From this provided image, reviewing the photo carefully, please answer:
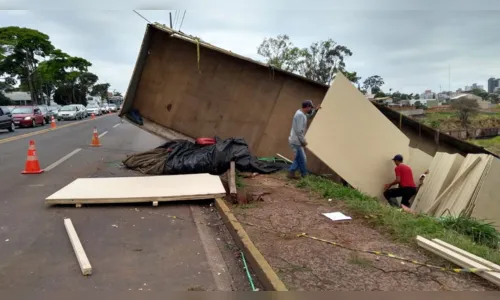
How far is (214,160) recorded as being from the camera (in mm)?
8172

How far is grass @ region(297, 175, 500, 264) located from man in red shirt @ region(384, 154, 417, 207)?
1.51 metres

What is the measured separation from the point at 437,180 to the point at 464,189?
76 cm

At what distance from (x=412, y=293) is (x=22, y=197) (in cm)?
637

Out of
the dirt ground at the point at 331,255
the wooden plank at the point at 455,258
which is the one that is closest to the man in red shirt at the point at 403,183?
the dirt ground at the point at 331,255

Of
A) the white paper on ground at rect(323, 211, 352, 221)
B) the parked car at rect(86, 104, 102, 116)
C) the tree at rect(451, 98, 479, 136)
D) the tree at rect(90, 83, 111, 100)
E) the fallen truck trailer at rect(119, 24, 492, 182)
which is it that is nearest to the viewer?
the white paper on ground at rect(323, 211, 352, 221)

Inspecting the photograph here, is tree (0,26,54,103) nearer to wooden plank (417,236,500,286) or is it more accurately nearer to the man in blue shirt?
the man in blue shirt

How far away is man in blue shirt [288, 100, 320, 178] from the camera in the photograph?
7723mm

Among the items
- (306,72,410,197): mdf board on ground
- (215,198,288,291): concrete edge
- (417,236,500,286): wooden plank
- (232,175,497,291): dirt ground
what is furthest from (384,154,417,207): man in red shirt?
(215,198,288,291): concrete edge

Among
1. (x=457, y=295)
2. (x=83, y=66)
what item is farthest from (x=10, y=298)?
(x=83, y=66)

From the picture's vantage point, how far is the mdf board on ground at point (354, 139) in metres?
7.98

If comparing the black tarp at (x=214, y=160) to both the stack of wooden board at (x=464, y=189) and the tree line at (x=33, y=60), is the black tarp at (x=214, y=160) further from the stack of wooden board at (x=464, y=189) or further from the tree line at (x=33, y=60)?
the tree line at (x=33, y=60)

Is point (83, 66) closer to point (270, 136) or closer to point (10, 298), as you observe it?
point (270, 136)

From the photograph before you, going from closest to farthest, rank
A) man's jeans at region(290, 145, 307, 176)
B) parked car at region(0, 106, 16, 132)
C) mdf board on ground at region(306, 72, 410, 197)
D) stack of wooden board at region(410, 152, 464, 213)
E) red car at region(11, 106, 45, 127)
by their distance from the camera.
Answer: stack of wooden board at region(410, 152, 464, 213), man's jeans at region(290, 145, 307, 176), mdf board on ground at region(306, 72, 410, 197), parked car at region(0, 106, 16, 132), red car at region(11, 106, 45, 127)

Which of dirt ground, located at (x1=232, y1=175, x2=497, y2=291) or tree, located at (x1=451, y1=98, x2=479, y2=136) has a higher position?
tree, located at (x1=451, y1=98, x2=479, y2=136)
